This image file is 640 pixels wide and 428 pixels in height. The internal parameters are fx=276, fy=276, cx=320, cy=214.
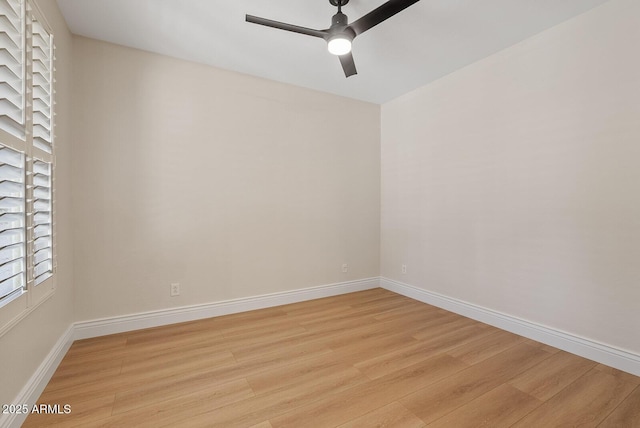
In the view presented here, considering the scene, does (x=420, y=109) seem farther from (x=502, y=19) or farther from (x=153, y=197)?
(x=153, y=197)

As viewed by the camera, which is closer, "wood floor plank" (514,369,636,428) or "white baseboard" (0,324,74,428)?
"white baseboard" (0,324,74,428)

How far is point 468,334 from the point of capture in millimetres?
2510

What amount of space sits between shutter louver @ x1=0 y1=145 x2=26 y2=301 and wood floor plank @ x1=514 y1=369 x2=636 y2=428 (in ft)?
8.49

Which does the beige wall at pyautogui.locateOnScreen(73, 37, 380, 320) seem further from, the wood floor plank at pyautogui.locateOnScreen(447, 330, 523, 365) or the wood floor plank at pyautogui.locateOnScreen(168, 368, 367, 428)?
the wood floor plank at pyautogui.locateOnScreen(447, 330, 523, 365)

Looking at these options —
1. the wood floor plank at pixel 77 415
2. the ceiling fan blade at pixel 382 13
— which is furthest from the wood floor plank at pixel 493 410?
the ceiling fan blade at pixel 382 13

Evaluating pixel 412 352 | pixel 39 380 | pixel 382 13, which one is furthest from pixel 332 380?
pixel 382 13

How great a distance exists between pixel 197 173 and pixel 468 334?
3.00 meters

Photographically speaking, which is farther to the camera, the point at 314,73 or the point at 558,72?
the point at 314,73

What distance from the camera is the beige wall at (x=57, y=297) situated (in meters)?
1.33

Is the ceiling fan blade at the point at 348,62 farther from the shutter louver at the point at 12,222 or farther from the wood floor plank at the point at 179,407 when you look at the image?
the wood floor plank at the point at 179,407

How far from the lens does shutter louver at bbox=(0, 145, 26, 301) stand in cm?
123

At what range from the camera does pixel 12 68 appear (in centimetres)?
129

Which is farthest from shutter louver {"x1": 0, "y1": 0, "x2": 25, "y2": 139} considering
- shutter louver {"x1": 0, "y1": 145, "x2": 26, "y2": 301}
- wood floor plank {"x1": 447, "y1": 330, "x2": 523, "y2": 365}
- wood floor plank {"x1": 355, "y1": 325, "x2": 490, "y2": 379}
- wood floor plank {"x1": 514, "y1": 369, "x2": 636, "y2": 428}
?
wood floor plank {"x1": 447, "y1": 330, "x2": 523, "y2": 365}

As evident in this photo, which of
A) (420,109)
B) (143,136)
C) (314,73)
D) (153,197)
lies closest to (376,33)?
(314,73)
